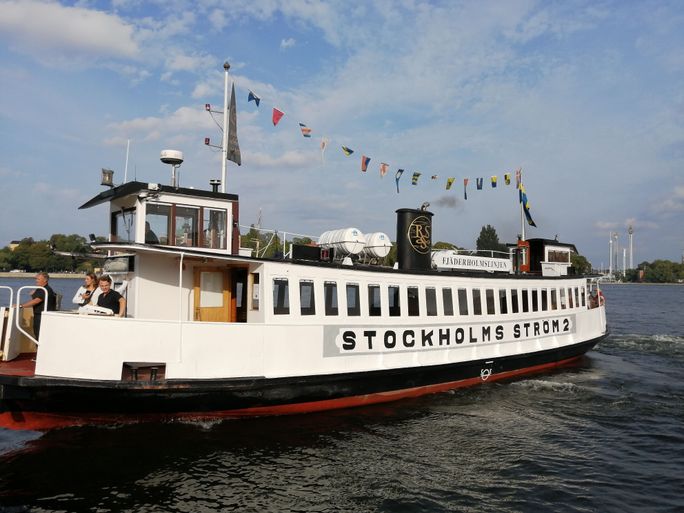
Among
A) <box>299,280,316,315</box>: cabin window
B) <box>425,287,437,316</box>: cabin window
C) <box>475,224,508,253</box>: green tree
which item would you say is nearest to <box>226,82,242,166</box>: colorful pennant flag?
<box>299,280,316,315</box>: cabin window

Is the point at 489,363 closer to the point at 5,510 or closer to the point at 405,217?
the point at 405,217

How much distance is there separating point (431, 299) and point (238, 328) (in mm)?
6034

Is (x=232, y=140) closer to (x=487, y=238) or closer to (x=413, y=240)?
(x=413, y=240)

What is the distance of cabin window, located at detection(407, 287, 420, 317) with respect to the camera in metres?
13.8

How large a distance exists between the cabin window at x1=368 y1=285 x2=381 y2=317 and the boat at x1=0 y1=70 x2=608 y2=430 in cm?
3

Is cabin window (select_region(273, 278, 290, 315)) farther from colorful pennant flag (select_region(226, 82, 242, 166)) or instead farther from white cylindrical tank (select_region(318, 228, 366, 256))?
colorful pennant flag (select_region(226, 82, 242, 166))

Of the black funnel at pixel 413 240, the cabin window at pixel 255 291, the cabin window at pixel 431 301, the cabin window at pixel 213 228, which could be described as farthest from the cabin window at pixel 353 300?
the cabin window at pixel 213 228

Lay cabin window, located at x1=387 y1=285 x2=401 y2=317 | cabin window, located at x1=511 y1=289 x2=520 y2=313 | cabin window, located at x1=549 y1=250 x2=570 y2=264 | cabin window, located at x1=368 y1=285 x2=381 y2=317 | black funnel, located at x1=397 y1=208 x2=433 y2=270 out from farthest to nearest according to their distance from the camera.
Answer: cabin window, located at x1=549 y1=250 x2=570 y2=264 < cabin window, located at x1=511 y1=289 x2=520 y2=313 < black funnel, located at x1=397 y1=208 x2=433 y2=270 < cabin window, located at x1=387 y1=285 x2=401 y2=317 < cabin window, located at x1=368 y1=285 x2=381 y2=317

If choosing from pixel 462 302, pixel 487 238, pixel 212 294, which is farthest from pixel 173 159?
pixel 487 238

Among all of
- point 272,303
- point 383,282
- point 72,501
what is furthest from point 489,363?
point 72,501

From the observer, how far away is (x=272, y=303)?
1141cm

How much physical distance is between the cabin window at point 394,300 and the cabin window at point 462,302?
2474 millimetres

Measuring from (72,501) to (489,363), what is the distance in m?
11.8

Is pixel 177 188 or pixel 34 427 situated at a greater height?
pixel 177 188
